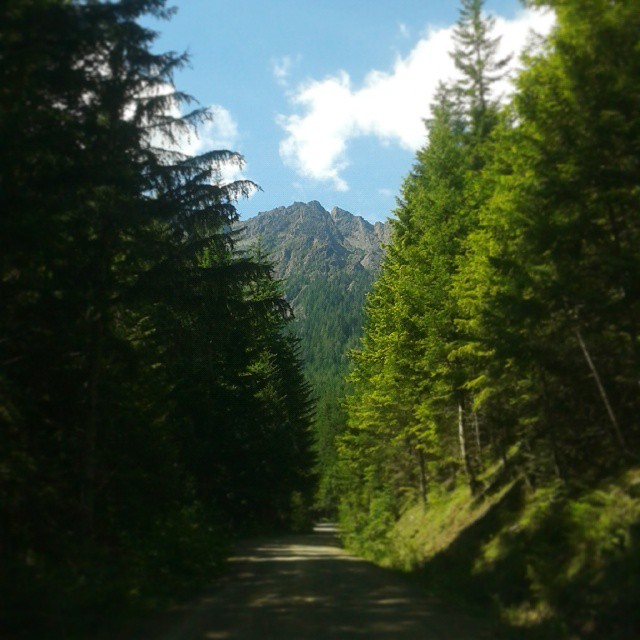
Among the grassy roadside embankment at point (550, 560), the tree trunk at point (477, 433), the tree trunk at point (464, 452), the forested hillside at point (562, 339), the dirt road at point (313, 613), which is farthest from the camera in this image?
the tree trunk at point (477, 433)

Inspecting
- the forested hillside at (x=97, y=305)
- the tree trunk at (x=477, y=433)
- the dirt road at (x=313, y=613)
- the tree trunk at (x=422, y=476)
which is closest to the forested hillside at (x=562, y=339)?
the dirt road at (x=313, y=613)

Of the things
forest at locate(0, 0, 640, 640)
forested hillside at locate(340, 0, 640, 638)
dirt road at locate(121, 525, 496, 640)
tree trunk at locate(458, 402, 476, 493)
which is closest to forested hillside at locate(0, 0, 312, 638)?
forest at locate(0, 0, 640, 640)

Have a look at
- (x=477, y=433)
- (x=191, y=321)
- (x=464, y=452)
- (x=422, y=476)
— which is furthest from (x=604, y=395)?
(x=422, y=476)

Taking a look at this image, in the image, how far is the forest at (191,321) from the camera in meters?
10.3

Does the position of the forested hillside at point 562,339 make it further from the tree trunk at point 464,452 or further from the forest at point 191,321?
the tree trunk at point 464,452

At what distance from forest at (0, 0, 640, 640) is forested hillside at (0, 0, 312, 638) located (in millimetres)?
56

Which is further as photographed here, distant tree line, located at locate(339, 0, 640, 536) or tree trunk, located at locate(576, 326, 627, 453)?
tree trunk, located at locate(576, 326, 627, 453)

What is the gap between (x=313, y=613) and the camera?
37.1 feet

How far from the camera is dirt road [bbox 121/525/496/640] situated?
948 centimetres

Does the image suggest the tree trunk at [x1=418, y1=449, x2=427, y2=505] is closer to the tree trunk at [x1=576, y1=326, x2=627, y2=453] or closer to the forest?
the forest

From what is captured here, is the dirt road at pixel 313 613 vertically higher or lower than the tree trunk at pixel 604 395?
lower

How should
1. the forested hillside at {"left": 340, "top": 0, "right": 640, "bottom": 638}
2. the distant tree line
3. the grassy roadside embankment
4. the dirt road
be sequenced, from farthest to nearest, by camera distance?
the distant tree line → the forested hillside at {"left": 340, "top": 0, "right": 640, "bottom": 638} → the dirt road → the grassy roadside embankment

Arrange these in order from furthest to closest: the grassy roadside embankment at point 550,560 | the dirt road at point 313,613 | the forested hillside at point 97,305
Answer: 1. the forested hillside at point 97,305
2. the dirt road at point 313,613
3. the grassy roadside embankment at point 550,560

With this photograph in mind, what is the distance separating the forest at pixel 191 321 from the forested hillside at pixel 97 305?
0.06 meters
